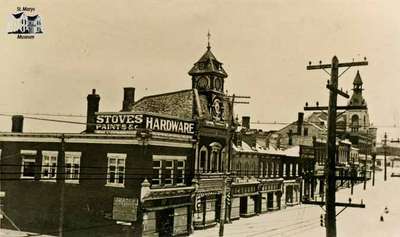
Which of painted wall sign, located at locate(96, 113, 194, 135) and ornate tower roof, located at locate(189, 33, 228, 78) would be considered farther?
ornate tower roof, located at locate(189, 33, 228, 78)

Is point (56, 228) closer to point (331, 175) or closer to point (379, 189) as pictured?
point (331, 175)

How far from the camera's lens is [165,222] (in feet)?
86.1

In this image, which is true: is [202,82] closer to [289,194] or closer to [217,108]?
[217,108]

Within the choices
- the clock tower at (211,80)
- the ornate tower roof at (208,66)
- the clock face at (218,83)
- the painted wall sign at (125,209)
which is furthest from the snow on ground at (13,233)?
the clock face at (218,83)

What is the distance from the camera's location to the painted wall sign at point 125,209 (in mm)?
24062

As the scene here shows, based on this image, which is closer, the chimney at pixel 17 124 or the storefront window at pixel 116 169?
the storefront window at pixel 116 169

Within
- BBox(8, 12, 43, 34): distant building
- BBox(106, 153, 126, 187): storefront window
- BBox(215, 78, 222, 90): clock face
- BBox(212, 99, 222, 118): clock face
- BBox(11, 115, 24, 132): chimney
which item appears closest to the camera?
BBox(8, 12, 43, 34): distant building

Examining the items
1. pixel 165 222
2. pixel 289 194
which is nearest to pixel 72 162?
pixel 165 222

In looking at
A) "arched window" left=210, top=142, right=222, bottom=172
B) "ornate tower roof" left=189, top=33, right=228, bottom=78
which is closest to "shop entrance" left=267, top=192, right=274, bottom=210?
"arched window" left=210, top=142, right=222, bottom=172

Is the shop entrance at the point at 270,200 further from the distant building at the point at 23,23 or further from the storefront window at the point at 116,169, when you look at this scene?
the distant building at the point at 23,23

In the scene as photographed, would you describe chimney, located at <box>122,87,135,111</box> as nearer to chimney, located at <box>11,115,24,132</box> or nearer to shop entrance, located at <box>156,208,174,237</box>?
chimney, located at <box>11,115,24,132</box>

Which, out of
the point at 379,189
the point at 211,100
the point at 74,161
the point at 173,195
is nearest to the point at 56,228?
the point at 74,161

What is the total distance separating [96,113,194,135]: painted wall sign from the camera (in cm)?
2491

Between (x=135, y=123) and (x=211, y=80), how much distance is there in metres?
8.62
